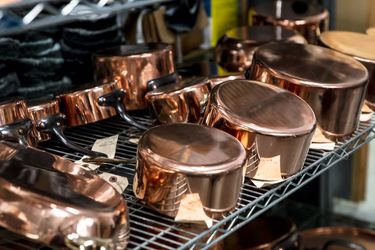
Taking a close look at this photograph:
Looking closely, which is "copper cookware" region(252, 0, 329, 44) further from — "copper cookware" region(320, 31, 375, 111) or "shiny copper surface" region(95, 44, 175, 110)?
"shiny copper surface" region(95, 44, 175, 110)

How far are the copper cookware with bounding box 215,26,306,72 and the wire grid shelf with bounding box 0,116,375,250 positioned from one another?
236mm

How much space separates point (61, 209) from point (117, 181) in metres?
0.22

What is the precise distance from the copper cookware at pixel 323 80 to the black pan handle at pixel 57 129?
12.1 inches

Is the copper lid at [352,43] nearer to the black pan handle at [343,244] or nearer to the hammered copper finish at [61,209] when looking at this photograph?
the black pan handle at [343,244]

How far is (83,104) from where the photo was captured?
962 mm

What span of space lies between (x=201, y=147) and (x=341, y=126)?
0.96ft

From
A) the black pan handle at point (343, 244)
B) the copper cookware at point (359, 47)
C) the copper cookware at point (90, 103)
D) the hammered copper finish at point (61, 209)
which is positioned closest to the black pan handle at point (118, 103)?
the copper cookware at point (90, 103)

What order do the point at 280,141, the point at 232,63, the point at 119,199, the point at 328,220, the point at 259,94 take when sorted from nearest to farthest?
the point at 119,199 < the point at 280,141 < the point at 259,94 < the point at 232,63 < the point at 328,220

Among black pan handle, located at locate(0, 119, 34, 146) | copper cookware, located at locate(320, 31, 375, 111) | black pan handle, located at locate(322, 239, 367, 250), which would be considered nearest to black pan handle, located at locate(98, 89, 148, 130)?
black pan handle, located at locate(0, 119, 34, 146)

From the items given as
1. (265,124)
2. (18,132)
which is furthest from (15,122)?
(265,124)

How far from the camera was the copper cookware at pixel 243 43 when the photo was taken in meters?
1.20

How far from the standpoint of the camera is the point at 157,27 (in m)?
1.28

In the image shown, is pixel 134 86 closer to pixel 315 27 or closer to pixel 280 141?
pixel 280 141

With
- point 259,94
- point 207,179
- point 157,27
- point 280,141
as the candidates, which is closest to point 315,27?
point 157,27
